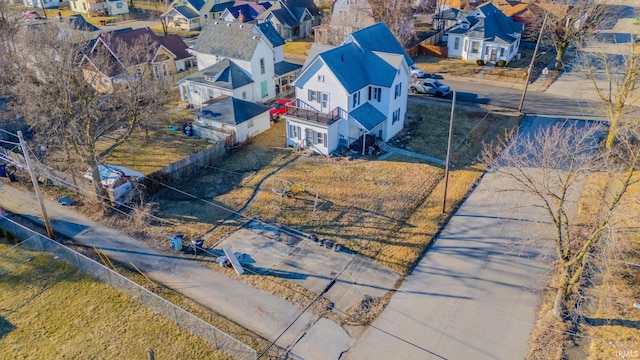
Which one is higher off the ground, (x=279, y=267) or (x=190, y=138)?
(x=190, y=138)

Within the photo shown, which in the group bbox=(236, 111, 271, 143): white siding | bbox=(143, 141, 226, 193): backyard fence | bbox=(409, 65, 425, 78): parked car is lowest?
bbox=(143, 141, 226, 193): backyard fence

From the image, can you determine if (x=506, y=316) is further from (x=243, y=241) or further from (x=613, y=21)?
(x=613, y=21)

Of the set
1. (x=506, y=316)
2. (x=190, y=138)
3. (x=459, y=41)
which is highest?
(x=459, y=41)

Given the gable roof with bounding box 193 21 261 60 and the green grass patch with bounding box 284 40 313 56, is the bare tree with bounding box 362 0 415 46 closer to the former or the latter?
the green grass patch with bounding box 284 40 313 56

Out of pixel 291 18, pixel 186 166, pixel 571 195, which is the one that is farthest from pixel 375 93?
pixel 291 18

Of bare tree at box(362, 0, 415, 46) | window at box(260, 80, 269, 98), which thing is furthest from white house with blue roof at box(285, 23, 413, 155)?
bare tree at box(362, 0, 415, 46)

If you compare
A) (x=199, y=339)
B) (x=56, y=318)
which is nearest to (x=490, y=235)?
(x=199, y=339)
